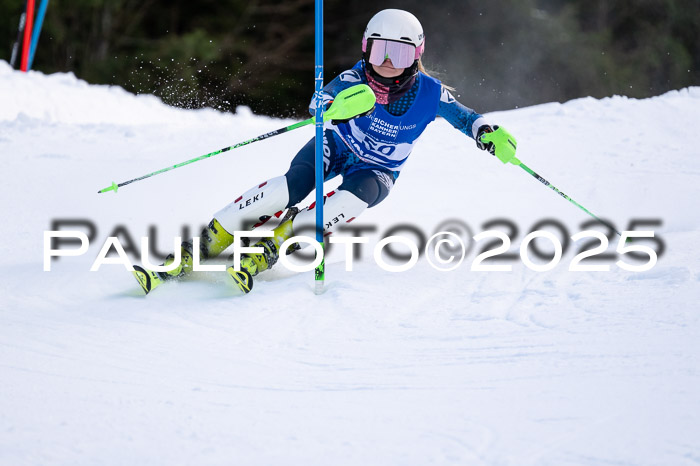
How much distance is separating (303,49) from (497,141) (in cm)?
1164

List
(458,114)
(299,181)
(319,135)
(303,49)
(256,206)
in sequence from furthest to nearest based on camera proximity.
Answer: (303,49)
(458,114)
(299,181)
(256,206)
(319,135)

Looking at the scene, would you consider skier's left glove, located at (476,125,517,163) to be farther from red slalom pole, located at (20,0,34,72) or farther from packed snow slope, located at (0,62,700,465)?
red slalom pole, located at (20,0,34,72)

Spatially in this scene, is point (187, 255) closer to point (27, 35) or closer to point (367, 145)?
point (367, 145)

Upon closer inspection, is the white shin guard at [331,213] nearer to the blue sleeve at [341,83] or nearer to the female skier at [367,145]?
the female skier at [367,145]

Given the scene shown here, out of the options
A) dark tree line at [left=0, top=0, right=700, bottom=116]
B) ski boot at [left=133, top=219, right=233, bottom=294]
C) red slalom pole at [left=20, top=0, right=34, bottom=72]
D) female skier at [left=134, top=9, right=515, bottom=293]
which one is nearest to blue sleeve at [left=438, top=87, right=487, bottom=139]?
female skier at [left=134, top=9, right=515, bottom=293]

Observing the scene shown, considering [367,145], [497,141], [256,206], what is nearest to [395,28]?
[367,145]

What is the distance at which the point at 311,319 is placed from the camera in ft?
8.69

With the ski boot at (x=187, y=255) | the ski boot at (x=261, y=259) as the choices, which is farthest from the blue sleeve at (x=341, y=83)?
the ski boot at (x=187, y=255)

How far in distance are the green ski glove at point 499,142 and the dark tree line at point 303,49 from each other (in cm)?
953

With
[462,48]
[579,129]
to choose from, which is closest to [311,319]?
[579,129]

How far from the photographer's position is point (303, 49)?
1438 cm

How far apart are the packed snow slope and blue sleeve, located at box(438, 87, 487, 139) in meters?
0.56

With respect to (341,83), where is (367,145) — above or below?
below

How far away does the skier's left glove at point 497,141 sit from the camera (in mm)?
3227
